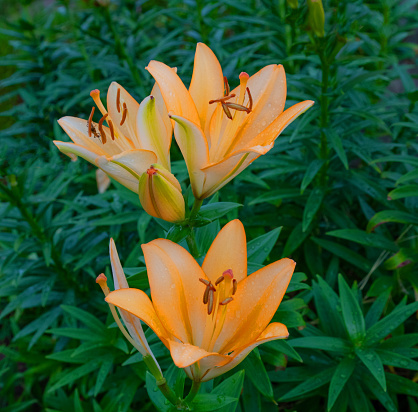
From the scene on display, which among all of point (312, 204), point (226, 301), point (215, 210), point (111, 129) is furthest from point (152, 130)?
point (312, 204)

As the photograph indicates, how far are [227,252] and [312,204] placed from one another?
2.61ft

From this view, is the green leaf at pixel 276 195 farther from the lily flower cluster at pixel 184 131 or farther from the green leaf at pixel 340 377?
the lily flower cluster at pixel 184 131

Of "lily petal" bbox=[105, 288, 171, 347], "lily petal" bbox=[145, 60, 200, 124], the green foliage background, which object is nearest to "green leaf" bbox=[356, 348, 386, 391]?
the green foliage background

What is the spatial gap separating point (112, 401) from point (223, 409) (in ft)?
1.97

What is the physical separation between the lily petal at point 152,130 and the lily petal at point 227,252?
152mm

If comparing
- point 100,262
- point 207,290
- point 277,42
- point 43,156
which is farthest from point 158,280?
point 43,156

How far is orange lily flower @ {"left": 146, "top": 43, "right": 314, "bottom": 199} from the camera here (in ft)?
2.16

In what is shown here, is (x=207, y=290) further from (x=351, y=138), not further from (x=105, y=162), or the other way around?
(x=351, y=138)

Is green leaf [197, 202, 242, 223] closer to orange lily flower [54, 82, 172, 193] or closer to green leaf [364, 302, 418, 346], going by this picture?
orange lily flower [54, 82, 172, 193]

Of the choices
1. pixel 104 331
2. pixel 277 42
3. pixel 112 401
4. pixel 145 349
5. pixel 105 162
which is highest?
pixel 105 162

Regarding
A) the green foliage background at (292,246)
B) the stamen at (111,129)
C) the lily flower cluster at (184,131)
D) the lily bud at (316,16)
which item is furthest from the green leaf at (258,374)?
the lily bud at (316,16)

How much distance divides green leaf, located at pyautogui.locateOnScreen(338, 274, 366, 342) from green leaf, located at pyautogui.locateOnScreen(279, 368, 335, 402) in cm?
14

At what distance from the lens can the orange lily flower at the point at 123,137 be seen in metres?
0.66

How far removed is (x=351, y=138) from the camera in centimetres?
161
